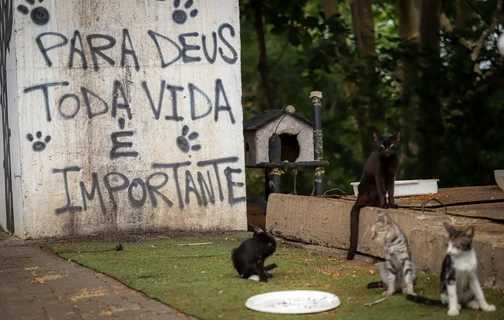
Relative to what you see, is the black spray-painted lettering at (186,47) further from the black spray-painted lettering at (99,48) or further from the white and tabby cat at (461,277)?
the white and tabby cat at (461,277)

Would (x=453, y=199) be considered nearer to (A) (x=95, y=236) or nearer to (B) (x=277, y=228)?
(B) (x=277, y=228)

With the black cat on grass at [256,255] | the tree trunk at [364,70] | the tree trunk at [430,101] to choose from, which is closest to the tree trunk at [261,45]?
the tree trunk at [364,70]

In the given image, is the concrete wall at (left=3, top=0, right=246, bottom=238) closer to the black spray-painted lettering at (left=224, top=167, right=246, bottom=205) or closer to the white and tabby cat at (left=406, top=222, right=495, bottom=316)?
Result: the black spray-painted lettering at (left=224, top=167, right=246, bottom=205)

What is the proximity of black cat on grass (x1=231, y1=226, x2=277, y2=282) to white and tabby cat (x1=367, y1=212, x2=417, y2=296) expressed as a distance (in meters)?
0.95

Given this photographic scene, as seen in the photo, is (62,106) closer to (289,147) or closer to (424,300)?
(289,147)

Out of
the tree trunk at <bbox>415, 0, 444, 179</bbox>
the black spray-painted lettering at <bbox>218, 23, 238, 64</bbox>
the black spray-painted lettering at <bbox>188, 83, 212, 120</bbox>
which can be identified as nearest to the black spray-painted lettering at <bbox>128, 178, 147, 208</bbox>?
the black spray-painted lettering at <bbox>188, 83, 212, 120</bbox>

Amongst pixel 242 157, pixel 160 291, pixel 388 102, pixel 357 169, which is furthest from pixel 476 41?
pixel 160 291

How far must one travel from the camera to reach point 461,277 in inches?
200

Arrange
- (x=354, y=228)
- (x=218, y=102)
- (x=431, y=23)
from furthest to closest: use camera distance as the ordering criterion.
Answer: (x=431, y=23) < (x=218, y=102) < (x=354, y=228)

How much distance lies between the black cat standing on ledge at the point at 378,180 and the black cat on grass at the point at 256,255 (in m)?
1.43

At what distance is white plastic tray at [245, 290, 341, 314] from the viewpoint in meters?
5.32

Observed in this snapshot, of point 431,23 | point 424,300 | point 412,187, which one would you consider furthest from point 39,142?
point 431,23

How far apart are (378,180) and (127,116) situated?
357cm

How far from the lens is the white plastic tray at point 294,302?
17.5ft
